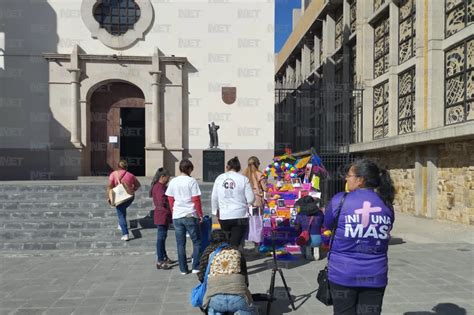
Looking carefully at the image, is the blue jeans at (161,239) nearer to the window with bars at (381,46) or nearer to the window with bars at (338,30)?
the window with bars at (381,46)

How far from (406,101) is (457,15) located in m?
3.69

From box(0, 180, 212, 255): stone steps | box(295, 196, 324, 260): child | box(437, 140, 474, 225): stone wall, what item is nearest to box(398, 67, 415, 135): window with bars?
box(437, 140, 474, 225): stone wall

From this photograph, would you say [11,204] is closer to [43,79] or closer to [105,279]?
[105,279]

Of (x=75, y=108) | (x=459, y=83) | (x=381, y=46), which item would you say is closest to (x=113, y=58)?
(x=75, y=108)

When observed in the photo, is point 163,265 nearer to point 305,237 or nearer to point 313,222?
point 305,237

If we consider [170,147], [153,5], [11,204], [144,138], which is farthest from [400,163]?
[11,204]

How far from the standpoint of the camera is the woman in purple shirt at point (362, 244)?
→ 271 centimetres

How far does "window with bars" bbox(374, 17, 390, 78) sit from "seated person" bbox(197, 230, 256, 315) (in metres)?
15.1

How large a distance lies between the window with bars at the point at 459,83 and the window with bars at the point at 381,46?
4502mm

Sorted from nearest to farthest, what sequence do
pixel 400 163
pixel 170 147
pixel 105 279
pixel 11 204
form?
pixel 105 279
pixel 11 204
pixel 400 163
pixel 170 147

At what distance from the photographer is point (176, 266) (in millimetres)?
6770

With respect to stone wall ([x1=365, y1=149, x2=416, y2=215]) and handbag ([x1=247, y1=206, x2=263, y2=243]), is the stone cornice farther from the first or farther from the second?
handbag ([x1=247, y1=206, x2=263, y2=243])

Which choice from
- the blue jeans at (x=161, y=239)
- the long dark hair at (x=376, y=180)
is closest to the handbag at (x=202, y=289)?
the long dark hair at (x=376, y=180)

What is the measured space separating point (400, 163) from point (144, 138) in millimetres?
10625
